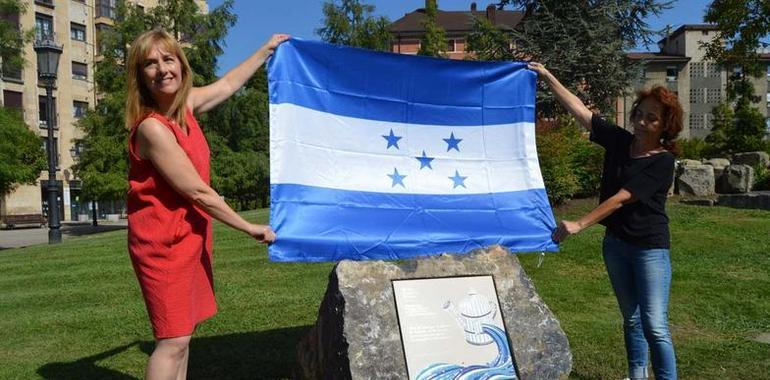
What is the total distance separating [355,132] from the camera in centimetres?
445

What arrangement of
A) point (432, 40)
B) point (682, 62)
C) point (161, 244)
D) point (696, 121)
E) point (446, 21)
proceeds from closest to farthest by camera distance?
point (161, 244)
point (432, 40)
point (682, 62)
point (446, 21)
point (696, 121)

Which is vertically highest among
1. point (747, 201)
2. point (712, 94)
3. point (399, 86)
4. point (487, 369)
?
point (712, 94)

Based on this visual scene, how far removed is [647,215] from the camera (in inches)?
158

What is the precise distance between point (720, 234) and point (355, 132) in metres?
9.03

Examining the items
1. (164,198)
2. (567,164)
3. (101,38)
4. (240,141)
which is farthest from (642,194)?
(240,141)

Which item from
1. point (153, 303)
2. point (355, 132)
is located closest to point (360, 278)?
point (355, 132)

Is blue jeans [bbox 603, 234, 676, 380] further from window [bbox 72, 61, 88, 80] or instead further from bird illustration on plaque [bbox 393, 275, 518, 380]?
window [bbox 72, 61, 88, 80]

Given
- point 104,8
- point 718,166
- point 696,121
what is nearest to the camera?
point 718,166

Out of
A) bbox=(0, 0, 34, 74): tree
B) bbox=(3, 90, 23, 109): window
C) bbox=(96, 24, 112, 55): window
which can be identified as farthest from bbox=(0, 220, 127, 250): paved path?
bbox=(3, 90, 23, 109): window

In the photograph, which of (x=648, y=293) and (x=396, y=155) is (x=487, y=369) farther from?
(x=396, y=155)

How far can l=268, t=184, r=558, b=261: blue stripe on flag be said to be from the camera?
4.04 m

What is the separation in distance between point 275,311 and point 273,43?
12.1 ft

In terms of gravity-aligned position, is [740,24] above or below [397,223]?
above

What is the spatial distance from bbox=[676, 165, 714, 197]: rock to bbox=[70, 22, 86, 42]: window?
4814 cm
